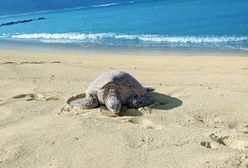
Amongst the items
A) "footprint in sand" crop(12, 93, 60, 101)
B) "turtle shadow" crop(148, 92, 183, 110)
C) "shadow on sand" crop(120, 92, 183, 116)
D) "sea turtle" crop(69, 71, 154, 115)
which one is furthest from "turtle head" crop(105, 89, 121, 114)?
"footprint in sand" crop(12, 93, 60, 101)

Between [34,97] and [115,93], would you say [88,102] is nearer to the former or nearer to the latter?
[115,93]

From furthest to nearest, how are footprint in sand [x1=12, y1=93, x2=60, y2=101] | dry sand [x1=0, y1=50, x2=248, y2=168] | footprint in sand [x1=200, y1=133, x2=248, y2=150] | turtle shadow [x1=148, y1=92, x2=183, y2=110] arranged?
footprint in sand [x1=12, y1=93, x2=60, y2=101], turtle shadow [x1=148, y1=92, x2=183, y2=110], footprint in sand [x1=200, y1=133, x2=248, y2=150], dry sand [x1=0, y1=50, x2=248, y2=168]

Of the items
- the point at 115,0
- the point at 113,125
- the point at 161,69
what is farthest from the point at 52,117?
the point at 115,0

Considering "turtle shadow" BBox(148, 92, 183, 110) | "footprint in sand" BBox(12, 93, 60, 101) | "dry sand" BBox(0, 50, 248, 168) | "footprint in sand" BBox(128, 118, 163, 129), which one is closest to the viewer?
"dry sand" BBox(0, 50, 248, 168)

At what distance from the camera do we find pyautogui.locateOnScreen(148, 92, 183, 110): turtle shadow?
631cm

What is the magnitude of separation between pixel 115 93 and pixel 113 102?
0.86 feet

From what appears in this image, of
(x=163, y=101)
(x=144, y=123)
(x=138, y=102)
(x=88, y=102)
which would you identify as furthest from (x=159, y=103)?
(x=88, y=102)

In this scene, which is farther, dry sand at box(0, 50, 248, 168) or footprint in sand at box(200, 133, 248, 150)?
footprint in sand at box(200, 133, 248, 150)

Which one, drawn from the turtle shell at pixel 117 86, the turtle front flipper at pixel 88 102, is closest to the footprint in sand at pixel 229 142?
the turtle shell at pixel 117 86

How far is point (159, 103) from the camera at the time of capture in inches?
257

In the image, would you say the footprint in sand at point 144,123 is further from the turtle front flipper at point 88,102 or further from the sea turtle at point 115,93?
the turtle front flipper at point 88,102

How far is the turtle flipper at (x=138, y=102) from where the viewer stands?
6.36 m

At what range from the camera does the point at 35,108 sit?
6.54 metres

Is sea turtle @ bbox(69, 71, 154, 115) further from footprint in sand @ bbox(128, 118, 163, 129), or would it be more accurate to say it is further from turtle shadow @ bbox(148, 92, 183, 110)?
footprint in sand @ bbox(128, 118, 163, 129)
